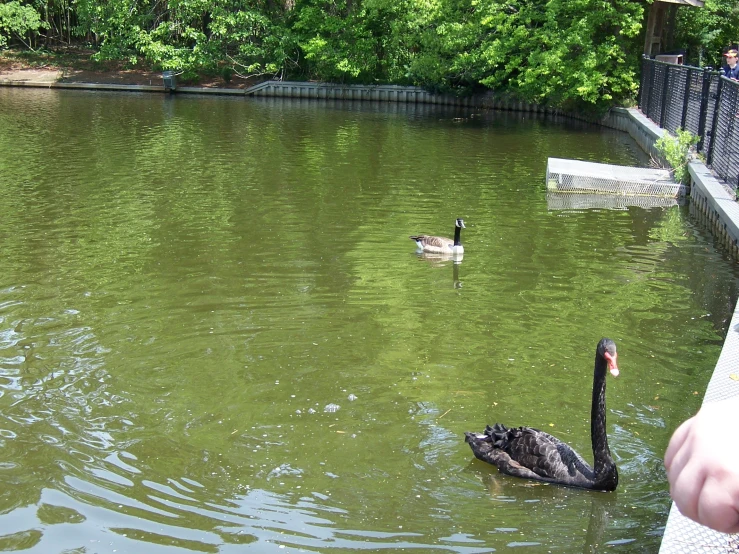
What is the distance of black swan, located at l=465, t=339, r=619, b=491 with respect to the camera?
6.09 m

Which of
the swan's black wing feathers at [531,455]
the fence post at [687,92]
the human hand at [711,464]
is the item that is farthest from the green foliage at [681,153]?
the human hand at [711,464]

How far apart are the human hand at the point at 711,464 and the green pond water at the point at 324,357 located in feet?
15.4

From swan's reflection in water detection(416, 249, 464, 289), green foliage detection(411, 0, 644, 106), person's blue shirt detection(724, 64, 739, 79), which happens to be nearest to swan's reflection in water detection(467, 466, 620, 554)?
swan's reflection in water detection(416, 249, 464, 289)

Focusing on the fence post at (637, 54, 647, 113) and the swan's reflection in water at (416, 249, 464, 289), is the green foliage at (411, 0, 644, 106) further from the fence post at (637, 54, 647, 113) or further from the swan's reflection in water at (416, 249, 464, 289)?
the swan's reflection in water at (416, 249, 464, 289)

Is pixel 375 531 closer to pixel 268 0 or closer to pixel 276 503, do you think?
pixel 276 503

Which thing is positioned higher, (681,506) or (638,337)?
(681,506)

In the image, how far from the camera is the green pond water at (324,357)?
594 centimetres

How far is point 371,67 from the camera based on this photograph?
1443 inches

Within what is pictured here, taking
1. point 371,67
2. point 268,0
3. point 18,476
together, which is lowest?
point 18,476

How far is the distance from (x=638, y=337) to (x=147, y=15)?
117 ft

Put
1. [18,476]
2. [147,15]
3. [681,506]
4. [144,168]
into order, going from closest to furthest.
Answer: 1. [681,506]
2. [18,476]
3. [144,168]
4. [147,15]

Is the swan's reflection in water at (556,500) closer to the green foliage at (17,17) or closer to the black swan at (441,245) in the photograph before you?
the black swan at (441,245)

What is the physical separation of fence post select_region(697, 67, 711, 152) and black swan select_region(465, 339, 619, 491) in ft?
40.7

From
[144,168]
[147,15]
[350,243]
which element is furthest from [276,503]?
[147,15]
